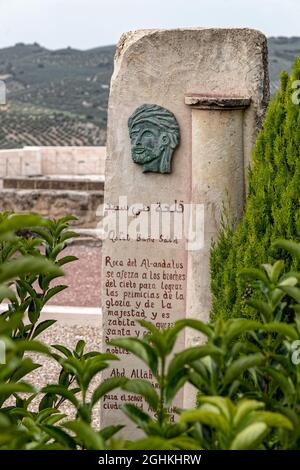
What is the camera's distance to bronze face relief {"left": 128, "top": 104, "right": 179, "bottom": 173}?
4508 millimetres

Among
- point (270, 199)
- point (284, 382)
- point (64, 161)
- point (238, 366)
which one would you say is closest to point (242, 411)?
point (238, 366)

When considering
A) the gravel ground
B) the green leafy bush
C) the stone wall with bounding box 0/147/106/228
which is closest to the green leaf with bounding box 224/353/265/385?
the green leafy bush

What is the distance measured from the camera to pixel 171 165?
15.0ft

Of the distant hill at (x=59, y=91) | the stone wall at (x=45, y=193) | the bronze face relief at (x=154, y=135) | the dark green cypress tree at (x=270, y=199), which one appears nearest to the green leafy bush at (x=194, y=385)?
the dark green cypress tree at (x=270, y=199)

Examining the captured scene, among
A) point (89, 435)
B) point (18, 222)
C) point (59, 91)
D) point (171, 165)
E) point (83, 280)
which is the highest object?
point (59, 91)

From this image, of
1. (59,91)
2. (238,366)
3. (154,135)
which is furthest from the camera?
(59,91)

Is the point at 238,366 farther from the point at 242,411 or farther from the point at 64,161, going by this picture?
the point at 64,161

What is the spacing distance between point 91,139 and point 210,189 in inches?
1108

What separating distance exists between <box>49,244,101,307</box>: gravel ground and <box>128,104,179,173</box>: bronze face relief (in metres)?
5.18

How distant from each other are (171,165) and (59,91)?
49.2m

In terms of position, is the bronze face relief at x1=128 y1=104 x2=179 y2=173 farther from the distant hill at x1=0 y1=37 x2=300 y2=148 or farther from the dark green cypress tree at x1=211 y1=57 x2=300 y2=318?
the distant hill at x1=0 y1=37 x2=300 y2=148

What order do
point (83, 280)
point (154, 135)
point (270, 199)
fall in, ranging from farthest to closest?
point (83, 280)
point (154, 135)
point (270, 199)

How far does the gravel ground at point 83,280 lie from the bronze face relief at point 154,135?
518 centimetres
